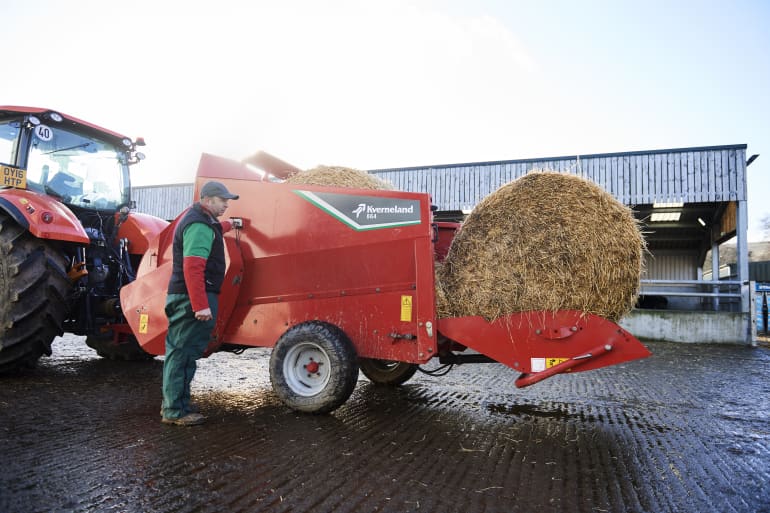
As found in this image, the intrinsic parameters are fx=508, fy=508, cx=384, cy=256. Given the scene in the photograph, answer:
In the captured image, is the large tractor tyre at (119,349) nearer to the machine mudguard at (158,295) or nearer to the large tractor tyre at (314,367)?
the machine mudguard at (158,295)

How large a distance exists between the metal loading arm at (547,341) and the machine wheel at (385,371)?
56.1 inches

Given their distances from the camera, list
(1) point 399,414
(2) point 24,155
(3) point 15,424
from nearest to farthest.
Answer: (3) point 15,424, (1) point 399,414, (2) point 24,155

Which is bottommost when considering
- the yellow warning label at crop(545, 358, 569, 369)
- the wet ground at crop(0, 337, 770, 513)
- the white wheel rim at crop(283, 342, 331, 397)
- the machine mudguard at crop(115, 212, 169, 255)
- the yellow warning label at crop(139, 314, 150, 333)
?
the wet ground at crop(0, 337, 770, 513)

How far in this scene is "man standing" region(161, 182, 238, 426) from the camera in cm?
361

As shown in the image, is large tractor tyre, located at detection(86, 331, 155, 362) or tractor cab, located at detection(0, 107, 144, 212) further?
large tractor tyre, located at detection(86, 331, 155, 362)

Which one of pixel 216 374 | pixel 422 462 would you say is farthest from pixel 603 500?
pixel 216 374

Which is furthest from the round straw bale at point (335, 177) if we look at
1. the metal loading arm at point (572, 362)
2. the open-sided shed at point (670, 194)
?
the open-sided shed at point (670, 194)

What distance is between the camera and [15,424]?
136 inches

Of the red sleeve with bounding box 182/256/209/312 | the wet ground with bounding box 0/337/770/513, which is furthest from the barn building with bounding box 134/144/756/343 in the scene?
the red sleeve with bounding box 182/256/209/312

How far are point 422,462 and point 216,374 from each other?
3.55 m

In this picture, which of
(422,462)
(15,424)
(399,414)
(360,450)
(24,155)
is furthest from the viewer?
(24,155)

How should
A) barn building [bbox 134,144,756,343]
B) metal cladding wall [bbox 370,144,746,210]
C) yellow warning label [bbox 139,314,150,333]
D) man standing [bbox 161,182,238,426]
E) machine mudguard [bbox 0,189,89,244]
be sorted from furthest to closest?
metal cladding wall [bbox 370,144,746,210] < barn building [bbox 134,144,756,343] < machine mudguard [bbox 0,189,89,244] < yellow warning label [bbox 139,314,150,333] < man standing [bbox 161,182,238,426]

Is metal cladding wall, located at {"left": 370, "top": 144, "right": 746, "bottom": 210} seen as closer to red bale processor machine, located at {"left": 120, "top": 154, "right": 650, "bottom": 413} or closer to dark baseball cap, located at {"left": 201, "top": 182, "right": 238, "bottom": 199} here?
red bale processor machine, located at {"left": 120, "top": 154, "right": 650, "bottom": 413}

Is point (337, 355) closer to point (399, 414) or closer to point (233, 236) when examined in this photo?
point (399, 414)
